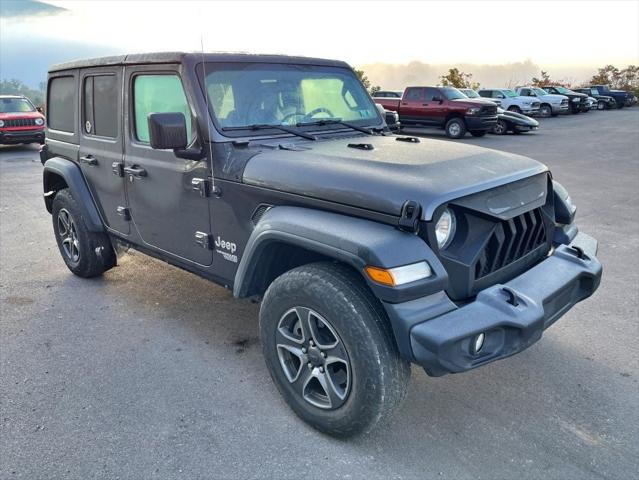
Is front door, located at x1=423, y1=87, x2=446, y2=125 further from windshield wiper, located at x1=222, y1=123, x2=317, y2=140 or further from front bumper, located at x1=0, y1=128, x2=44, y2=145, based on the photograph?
windshield wiper, located at x1=222, y1=123, x2=317, y2=140

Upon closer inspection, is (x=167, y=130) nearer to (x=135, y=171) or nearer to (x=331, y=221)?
(x=135, y=171)

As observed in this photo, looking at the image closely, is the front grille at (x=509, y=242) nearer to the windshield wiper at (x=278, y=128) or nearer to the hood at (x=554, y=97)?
the windshield wiper at (x=278, y=128)

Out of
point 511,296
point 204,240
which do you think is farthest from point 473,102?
point 511,296

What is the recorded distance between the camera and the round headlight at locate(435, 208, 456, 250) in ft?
8.54

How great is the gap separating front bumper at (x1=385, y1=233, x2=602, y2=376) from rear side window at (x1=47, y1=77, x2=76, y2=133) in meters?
3.67

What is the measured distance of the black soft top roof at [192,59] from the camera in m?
3.47

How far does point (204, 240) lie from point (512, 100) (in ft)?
80.7

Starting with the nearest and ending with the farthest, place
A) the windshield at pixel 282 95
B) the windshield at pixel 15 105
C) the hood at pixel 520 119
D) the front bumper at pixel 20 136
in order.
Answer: the windshield at pixel 282 95 < the front bumper at pixel 20 136 < the windshield at pixel 15 105 < the hood at pixel 520 119

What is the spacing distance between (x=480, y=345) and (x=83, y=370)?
8.23ft

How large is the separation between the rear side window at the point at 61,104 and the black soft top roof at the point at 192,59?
13.4 inches

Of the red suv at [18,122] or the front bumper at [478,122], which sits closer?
the red suv at [18,122]

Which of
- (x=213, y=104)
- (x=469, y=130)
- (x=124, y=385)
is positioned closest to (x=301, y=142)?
(x=213, y=104)

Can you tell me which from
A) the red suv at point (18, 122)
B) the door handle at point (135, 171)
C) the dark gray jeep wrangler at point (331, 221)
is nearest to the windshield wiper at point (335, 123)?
the dark gray jeep wrangler at point (331, 221)

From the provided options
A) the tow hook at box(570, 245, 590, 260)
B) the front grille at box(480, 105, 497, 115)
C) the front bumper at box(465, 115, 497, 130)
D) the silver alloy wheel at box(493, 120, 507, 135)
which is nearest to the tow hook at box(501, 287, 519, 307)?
the tow hook at box(570, 245, 590, 260)
